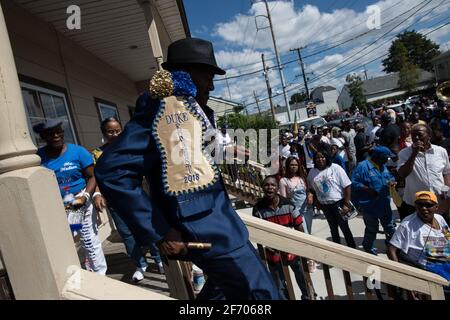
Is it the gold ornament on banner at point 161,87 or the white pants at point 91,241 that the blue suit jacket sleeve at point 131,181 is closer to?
the gold ornament on banner at point 161,87

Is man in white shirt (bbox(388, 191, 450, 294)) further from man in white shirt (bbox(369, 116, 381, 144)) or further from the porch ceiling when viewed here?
man in white shirt (bbox(369, 116, 381, 144))

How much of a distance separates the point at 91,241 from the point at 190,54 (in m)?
2.06

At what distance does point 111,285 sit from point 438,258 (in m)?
3.29

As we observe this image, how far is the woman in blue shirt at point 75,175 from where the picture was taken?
9.52 feet

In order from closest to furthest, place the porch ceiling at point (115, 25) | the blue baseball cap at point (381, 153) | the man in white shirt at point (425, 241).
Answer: the man in white shirt at point (425, 241) < the porch ceiling at point (115, 25) < the blue baseball cap at point (381, 153)

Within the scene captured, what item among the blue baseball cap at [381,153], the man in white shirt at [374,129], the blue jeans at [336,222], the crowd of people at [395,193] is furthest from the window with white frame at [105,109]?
the man in white shirt at [374,129]

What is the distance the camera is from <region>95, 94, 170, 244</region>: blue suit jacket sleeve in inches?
56.1

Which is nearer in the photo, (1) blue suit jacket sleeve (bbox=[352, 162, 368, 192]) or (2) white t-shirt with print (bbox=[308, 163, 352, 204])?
(1) blue suit jacket sleeve (bbox=[352, 162, 368, 192])

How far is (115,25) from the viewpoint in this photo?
18.3 feet

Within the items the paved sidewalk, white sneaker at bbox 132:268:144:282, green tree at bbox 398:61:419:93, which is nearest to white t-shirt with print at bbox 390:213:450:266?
the paved sidewalk

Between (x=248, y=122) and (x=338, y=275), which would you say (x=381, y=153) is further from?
(x=248, y=122)

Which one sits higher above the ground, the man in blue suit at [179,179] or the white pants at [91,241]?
the man in blue suit at [179,179]

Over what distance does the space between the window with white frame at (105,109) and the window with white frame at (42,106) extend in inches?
60.6

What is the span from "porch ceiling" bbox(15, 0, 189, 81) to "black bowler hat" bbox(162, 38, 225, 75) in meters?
3.56
